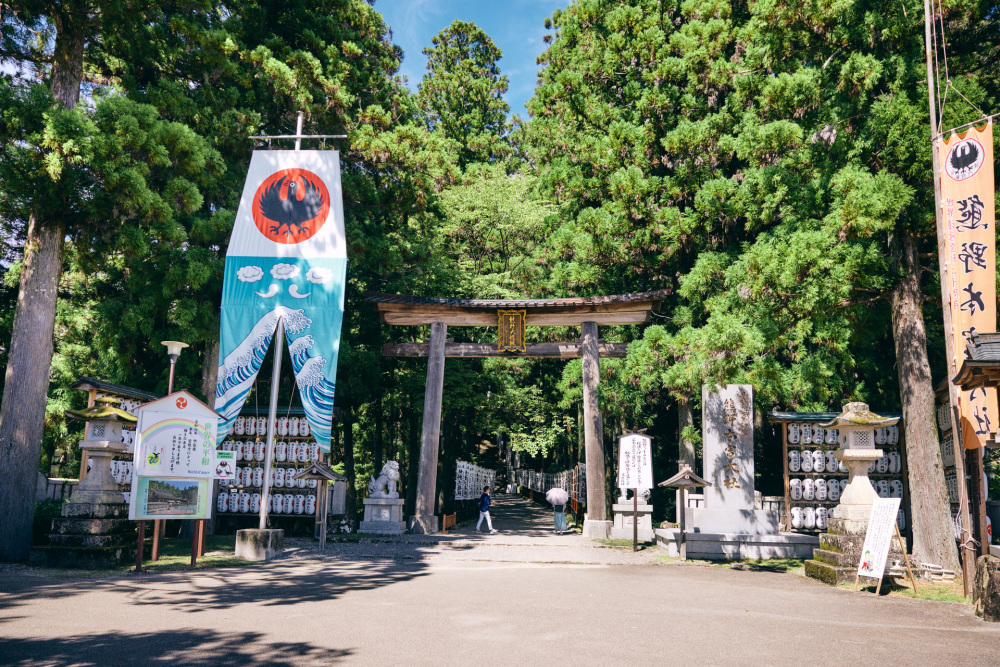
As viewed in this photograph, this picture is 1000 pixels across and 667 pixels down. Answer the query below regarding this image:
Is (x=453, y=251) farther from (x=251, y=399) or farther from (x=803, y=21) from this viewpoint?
(x=803, y=21)

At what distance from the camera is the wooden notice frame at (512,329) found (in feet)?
48.8

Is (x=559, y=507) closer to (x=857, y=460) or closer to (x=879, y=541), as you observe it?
(x=857, y=460)

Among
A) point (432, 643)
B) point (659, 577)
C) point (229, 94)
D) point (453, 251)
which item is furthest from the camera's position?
point (453, 251)

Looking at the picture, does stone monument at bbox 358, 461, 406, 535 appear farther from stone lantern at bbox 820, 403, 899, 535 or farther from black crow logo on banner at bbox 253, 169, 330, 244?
stone lantern at bbox 820, 403, 899, 535

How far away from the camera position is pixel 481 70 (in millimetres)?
30766

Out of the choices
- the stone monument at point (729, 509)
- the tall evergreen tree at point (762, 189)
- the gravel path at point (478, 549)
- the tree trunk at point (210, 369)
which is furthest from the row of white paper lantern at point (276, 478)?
the tall evergreen tree at point (762, 189)

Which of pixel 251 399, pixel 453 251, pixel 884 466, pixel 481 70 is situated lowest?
pixel 884 466

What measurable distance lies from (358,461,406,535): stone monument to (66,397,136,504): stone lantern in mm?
5529

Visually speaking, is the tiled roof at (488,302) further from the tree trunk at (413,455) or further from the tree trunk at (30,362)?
the tree trunk at (30,362)

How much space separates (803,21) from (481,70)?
22.3 meters

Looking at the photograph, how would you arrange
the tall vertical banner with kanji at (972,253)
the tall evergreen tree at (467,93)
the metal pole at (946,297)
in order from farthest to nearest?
the tall evergreen tree at (467,93) → the metal pole at (946,297) → the tall vertical banner with kanji at (972,253)

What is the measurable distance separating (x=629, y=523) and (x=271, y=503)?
7.81 m

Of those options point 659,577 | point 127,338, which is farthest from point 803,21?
point 127,338

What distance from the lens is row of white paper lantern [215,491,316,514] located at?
45.1 feet
